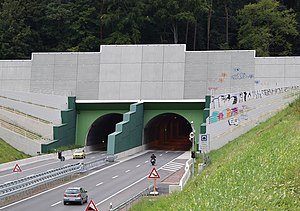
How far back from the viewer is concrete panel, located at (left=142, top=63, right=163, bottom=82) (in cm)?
6406

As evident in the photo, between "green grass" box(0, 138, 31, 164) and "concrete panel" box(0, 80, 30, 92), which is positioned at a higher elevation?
"concrete panel" box(0, 80, 30, 92)

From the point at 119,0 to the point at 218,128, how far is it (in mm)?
37864

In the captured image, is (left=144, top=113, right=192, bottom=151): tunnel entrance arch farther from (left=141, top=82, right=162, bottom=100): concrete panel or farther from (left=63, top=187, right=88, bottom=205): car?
(left=63, top=187, right=88, bottom=205): car

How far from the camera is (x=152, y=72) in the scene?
64188 millimetres

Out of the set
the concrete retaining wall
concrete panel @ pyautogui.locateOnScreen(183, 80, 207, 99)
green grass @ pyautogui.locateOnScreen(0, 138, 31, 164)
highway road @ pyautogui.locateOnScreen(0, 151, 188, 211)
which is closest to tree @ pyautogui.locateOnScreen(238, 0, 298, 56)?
concrete panel @ pyautogui.locateOnScreen(183, 80, 207, 99)

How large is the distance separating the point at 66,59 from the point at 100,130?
12042mm

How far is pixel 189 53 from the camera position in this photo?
63844 millimetres

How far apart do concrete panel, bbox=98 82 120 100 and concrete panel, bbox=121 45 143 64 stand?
3271mm

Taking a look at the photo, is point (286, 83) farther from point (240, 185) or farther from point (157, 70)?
point (240, 185)

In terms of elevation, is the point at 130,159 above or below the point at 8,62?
below

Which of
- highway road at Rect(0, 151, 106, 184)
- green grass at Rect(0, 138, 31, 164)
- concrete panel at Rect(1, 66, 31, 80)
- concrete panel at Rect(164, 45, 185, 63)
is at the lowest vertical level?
highway road at Rect(0, 151, 106, 184)

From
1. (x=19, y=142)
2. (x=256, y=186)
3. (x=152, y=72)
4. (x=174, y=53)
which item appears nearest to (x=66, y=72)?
(x=152, y=72)

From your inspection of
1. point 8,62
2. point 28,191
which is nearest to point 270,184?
point 28,191

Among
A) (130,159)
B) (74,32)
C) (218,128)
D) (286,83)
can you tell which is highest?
(74,32)
